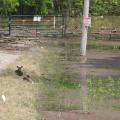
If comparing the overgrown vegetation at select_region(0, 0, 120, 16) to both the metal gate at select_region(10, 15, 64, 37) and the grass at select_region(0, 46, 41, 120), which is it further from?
the grass at select_region(0, 46, 41, 120)

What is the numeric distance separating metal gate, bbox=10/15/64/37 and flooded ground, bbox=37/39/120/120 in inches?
469

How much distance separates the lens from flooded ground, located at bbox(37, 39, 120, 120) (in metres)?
10.2

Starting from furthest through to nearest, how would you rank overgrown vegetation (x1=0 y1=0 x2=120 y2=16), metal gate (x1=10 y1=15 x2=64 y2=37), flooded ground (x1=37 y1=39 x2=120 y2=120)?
1. overgrown vegetation (x1=0 y1=0 x2=120 y2=16)
2. metal gate (x1=10 y1=15 x2=64 y2=37)
3. flooded ground (x1=37 y1=39 x2=120 y2=120)

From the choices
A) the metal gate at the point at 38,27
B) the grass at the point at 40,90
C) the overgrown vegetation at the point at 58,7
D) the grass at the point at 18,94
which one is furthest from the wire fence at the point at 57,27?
the grass at the point at 18,94

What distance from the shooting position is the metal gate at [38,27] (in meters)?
33.3

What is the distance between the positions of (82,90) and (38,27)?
73.5ft

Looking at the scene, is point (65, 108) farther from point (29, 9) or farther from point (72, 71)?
point (29, 9)

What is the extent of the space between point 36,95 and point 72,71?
16.6 ft

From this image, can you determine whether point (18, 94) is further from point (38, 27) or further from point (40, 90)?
point (38, 27)

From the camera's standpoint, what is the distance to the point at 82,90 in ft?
42.4

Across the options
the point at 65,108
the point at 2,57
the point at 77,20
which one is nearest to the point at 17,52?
the point at 2,57

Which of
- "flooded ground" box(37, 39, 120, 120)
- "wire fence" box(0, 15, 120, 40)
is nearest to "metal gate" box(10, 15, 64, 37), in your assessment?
"wire fence" box(0, 15, 120, 40)

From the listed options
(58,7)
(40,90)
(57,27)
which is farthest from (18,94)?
(58,7)

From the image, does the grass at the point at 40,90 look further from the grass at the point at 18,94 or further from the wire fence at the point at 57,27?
the wire fence at the point at 57,27
